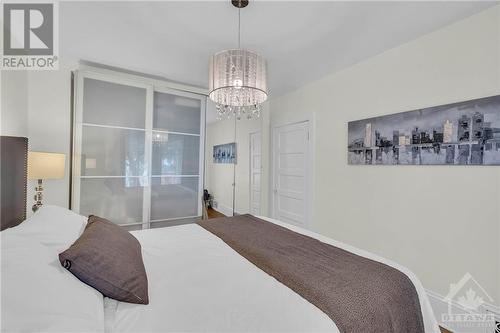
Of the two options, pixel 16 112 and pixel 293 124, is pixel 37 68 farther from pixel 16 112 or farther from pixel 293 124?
pixel 293 124

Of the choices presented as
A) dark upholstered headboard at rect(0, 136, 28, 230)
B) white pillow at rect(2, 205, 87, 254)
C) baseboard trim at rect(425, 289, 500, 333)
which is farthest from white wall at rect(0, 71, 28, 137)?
baseboard trim at rect(425, 289, 500, 333)

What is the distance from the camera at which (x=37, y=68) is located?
7.94 ft

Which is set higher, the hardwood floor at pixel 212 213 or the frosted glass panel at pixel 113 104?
the frosted glass panel at pixel 113 104

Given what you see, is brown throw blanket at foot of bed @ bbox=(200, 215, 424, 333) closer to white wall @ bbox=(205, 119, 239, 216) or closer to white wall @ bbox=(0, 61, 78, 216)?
white wall @ bbox=(0, 61, 78, 216)

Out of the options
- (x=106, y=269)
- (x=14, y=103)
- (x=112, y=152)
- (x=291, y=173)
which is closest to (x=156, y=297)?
(x=106, y=269)

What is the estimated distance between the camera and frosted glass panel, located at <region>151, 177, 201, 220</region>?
3.23 m

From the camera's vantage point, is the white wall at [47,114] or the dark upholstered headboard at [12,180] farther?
the white wall at [47,114]

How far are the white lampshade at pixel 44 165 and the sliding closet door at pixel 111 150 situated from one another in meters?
0.55

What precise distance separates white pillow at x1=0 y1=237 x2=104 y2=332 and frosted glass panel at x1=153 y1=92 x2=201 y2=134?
249 cm

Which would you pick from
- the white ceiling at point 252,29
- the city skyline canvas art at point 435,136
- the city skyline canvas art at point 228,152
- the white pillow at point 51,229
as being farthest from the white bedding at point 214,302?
the city skyline canvas art at point 228,152

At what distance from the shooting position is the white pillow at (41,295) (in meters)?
0.63

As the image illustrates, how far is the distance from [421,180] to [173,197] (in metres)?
3.04

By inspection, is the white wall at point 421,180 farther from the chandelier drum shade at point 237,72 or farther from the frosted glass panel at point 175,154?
the frosted glass panel at point 175,154

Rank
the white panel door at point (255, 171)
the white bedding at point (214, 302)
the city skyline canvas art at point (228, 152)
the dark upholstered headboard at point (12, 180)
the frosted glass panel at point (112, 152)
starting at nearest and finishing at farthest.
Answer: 1. the white bedding at point (214, 302)
2. the dark upholstered headboard at point (12, 180)
3. the frosted glass panel at point (112, 152)
4. the white panel door at point (255, 171)
5. the city skyline canvas art at point (228, 152)
